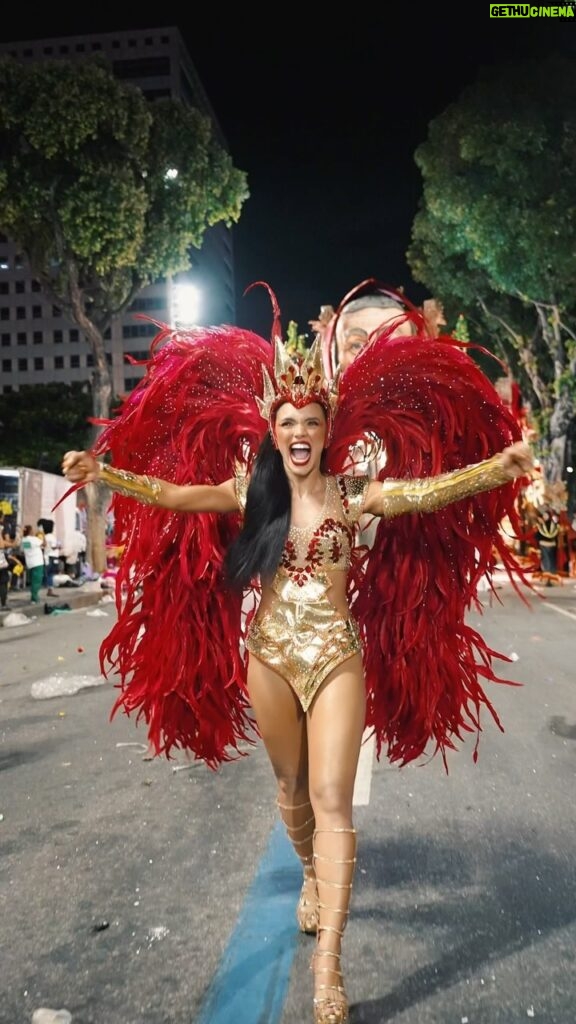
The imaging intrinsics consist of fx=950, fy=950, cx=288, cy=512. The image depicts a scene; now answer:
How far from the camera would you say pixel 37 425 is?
5447cm

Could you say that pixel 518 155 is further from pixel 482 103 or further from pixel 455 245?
pixel 455 245

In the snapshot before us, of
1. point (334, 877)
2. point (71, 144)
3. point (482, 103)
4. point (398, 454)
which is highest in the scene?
point (482, 103)

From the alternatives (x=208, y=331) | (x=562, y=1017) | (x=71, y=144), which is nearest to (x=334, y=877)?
(x=562, y=1017)

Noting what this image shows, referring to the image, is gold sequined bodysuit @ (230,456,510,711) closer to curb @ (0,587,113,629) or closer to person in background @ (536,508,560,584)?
curb @ (0,587,113,629)

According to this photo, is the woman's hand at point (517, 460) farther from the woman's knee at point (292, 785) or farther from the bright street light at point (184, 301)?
the bright street light at point (184, 301)

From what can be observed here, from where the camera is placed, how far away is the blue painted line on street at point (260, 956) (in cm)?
299

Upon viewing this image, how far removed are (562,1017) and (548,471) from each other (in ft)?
87.9

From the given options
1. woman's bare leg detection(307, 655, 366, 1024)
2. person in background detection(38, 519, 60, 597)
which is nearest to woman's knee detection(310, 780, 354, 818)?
woman's bare leg detection(307, 655, 366, 1024)

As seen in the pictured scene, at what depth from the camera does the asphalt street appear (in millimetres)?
3115

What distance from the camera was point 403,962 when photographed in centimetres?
332

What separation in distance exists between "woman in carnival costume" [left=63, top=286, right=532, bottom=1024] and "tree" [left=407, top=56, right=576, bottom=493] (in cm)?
2390

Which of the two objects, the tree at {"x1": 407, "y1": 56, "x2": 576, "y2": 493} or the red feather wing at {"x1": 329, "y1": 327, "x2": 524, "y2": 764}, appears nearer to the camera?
the red feather wing at {"x1": 329, "y1": 327, "x2": 524, "y2": 764}

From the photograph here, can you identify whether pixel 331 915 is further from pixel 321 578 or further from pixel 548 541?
pixel 548 541

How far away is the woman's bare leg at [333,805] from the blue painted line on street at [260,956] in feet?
0.75
